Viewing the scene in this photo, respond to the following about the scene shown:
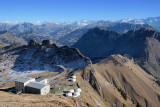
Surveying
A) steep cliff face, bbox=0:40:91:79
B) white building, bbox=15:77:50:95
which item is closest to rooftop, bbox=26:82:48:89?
white building, bbox=15:77:50:95

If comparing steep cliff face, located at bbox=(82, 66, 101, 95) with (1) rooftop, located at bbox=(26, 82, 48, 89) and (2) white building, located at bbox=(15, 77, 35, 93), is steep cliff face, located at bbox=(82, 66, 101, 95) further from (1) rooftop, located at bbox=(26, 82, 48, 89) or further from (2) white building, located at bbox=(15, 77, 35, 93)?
(2) white building, located at bbox=(15, 77, 35, 93)

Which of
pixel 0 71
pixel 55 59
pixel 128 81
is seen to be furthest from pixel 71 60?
pixel 128 81

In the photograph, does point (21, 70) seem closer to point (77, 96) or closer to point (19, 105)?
point (77, 96)

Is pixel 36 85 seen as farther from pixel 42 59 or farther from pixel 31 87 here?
pixel 42 59

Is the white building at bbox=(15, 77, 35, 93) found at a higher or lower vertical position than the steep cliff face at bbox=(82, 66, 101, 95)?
higher

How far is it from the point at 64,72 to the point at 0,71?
59123 mm

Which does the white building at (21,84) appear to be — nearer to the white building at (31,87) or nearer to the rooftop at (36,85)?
the white building at (31,87)

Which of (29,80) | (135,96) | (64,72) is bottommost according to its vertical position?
(135,96)

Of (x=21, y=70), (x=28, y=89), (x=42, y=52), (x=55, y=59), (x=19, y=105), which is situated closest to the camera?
Answer: (x=19, y=105)

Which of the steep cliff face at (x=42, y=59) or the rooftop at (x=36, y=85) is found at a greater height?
the rooftop at (x=36, y=85)

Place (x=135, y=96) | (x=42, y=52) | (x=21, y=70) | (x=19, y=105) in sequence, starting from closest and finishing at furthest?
(x=19, y=105) < (x=21, y=70) < (x=42, y=52) < (x=135, y=96)

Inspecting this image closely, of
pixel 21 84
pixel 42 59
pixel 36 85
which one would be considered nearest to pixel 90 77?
pixel 42 59

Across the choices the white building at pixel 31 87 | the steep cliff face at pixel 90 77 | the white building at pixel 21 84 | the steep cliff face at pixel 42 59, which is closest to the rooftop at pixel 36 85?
the white building at pixel 31 87

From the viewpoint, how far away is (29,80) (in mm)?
83500
